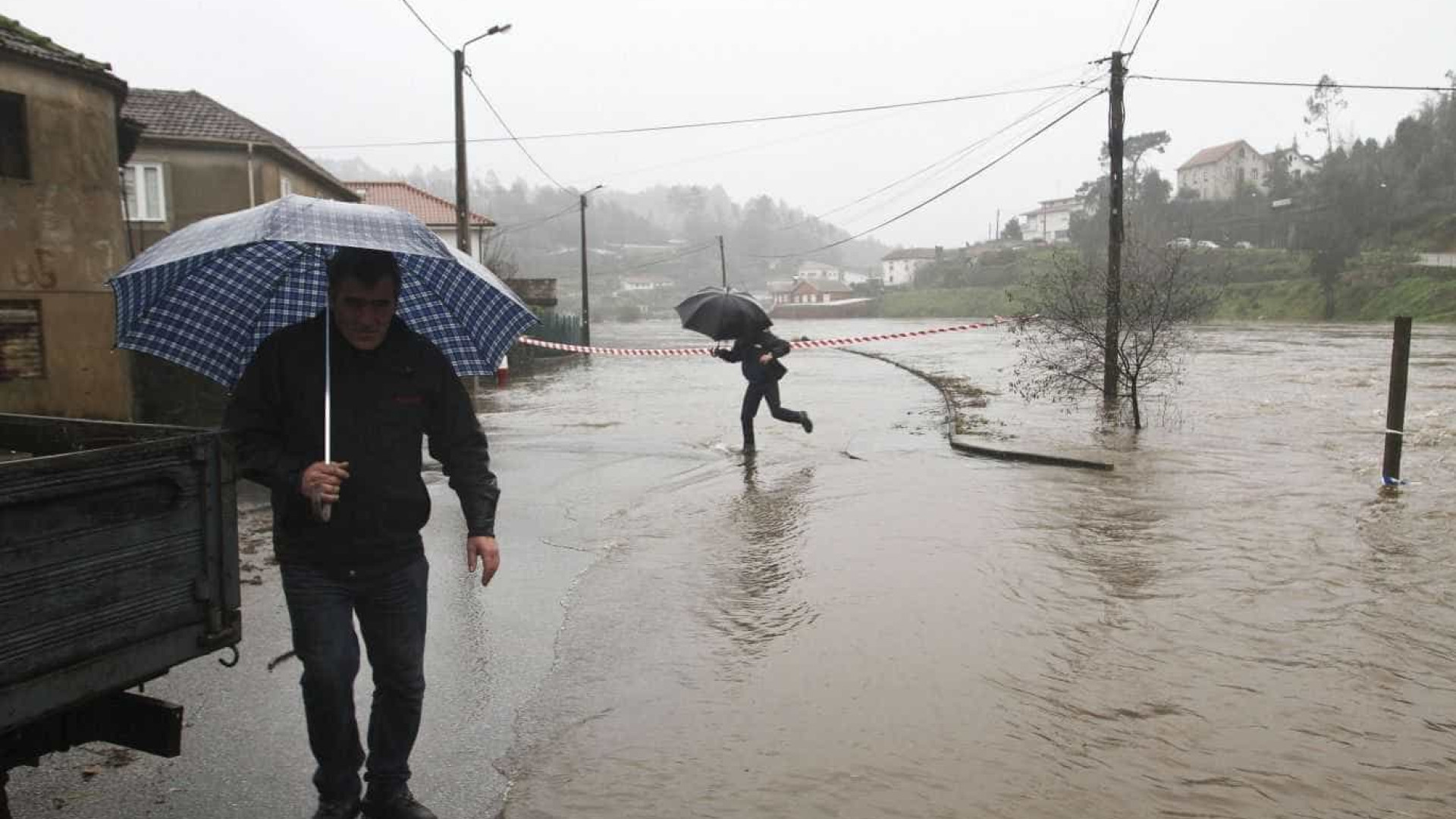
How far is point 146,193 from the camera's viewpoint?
24.5 m

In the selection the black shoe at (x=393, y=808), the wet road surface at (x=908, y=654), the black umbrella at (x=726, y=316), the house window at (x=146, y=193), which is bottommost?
the wet road surface at (x=908, y=654)

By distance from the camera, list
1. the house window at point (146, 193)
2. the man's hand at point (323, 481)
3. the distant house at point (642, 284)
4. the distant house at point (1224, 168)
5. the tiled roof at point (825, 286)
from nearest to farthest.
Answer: the man's hand at point (323, 481), the house window at point (146, 193), the distant house at point (1224, 168), the tiled roof at point (825, 286), the distant house at point (642, 284)

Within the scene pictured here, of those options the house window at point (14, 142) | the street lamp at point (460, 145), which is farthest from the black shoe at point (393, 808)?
the street lamp at point (460, 145)

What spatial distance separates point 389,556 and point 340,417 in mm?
462

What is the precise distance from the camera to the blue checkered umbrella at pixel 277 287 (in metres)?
3.05

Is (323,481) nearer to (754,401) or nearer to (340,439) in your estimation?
(340,439)

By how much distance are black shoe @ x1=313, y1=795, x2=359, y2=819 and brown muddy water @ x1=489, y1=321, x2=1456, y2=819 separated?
0.58 metres

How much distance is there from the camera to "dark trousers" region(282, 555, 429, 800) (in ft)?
10.1

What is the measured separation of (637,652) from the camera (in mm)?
5246

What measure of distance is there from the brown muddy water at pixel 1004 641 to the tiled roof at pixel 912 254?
409ft

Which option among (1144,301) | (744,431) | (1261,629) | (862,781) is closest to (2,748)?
(862,781)

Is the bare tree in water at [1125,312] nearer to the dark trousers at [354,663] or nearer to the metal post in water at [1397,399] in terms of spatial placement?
the metal post in water at [1397,399]

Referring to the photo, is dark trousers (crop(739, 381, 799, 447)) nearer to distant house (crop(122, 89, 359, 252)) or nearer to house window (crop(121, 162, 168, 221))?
distant house (crop(122, 89, 359, 252))

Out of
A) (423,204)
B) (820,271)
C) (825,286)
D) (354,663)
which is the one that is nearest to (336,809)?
(354,663)
